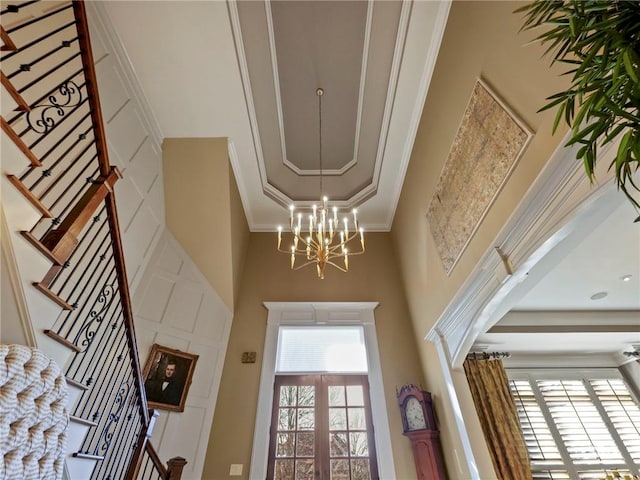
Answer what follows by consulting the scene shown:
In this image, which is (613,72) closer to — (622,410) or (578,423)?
(578,423)

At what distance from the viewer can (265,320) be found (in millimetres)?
4723

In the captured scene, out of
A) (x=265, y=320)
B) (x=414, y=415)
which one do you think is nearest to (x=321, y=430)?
(x=414, y=415)

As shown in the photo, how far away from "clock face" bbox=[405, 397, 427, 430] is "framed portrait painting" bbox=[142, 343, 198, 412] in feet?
8.63

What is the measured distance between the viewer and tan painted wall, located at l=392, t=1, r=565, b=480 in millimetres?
2107

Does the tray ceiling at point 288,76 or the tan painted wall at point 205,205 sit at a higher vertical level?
the tray ceiling at point 288,76

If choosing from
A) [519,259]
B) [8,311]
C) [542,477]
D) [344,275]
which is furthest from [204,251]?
[542,477]

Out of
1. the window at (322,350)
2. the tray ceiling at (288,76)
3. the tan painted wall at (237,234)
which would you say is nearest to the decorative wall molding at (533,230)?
the window at (322,350)

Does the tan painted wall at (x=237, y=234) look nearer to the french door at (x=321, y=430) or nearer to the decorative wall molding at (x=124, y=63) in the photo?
the decorative wall molding at (x=124, y=63)

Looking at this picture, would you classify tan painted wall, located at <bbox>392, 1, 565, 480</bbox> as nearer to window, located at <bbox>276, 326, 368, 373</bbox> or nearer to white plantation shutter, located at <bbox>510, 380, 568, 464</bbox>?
window, located at <bbox>276, 326, 368, 373</bbox>

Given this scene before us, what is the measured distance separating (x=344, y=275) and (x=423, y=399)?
2.14 metres

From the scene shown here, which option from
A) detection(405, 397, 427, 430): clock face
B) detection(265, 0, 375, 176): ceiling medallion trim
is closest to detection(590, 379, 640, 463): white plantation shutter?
detection(405, 397, 427, 430): clock face

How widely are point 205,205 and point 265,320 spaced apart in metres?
1.88

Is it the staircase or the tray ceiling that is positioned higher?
the tray ceiling

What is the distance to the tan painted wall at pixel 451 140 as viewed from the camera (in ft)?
6.91
